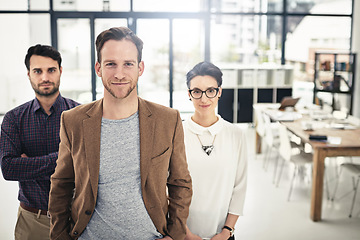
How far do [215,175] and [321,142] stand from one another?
2.91 metres

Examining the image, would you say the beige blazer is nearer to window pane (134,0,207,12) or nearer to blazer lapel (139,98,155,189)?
blazer lapel (139,98,155,189)

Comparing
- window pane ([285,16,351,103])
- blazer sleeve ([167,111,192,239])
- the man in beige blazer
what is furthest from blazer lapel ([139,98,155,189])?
window pane ([285,16,351,103])

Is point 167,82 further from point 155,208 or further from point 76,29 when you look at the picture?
point 155,208

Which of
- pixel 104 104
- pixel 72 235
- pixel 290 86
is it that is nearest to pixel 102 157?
pixel 104 104

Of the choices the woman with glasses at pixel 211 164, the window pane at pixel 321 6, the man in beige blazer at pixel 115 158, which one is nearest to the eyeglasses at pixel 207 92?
the woman with glasses at pixel 211 164

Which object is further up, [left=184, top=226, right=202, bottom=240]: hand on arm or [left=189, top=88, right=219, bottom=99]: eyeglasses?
[left=189, top=88, right=219, bottom=99]: eyeglasses

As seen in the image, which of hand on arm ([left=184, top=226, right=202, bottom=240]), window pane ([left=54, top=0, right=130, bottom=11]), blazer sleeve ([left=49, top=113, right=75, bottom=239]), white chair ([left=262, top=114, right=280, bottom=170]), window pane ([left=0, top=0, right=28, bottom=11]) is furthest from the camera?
window pane ([left=54, top=0, right=130, bottom=11])

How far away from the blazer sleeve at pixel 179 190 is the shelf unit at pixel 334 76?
7.42 metres

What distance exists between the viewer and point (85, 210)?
174 cm

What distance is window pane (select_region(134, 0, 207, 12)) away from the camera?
360 inches

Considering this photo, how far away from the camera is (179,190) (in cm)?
188

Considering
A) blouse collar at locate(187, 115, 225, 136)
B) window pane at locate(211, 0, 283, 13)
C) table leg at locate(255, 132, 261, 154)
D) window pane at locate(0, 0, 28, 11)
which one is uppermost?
window pane at locate(211, 0, 283, 13)

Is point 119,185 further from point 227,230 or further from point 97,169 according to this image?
point 227,230

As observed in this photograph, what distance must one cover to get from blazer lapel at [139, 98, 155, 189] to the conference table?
10.3 feet
